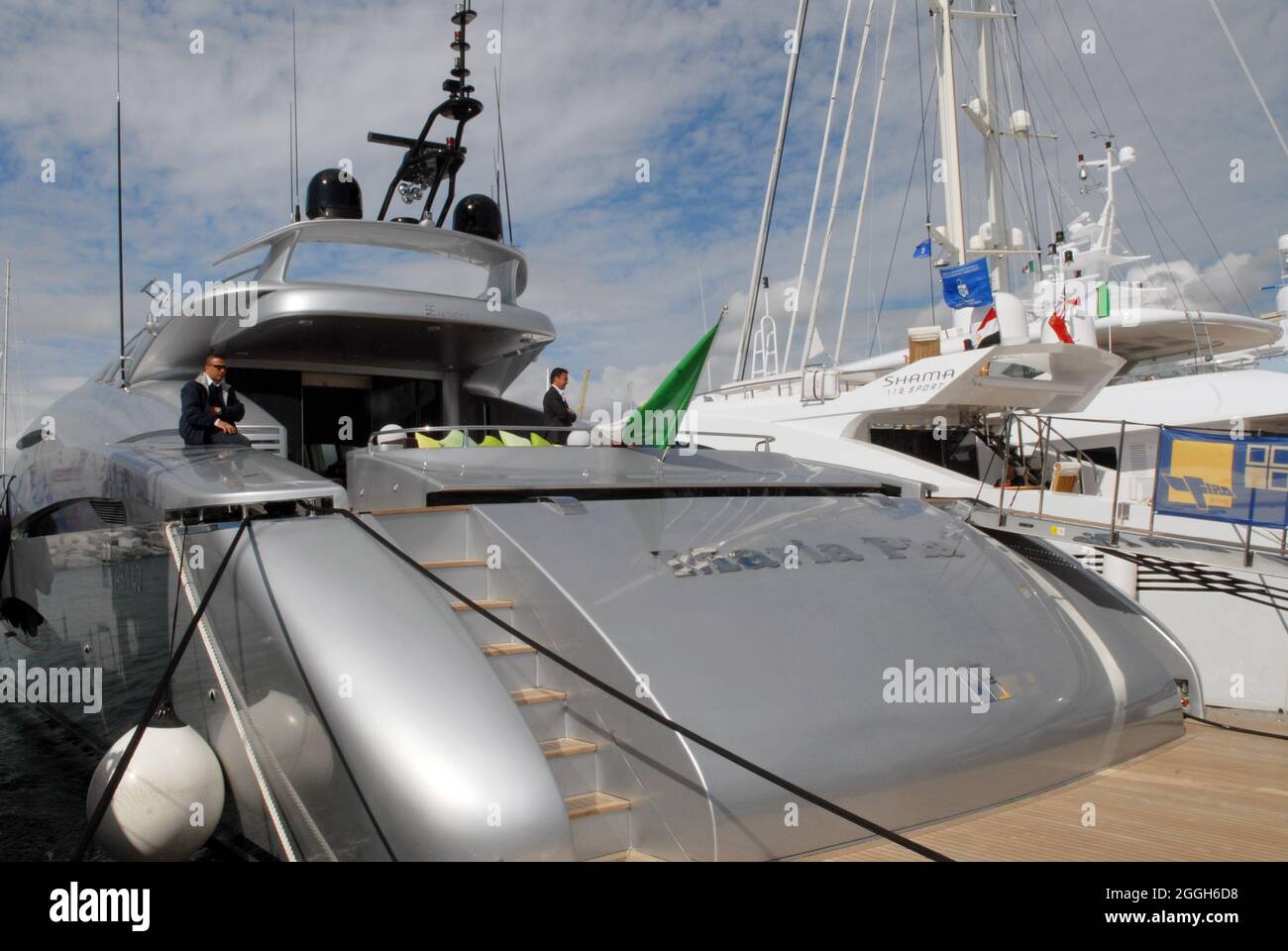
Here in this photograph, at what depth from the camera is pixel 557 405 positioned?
7.13 meters

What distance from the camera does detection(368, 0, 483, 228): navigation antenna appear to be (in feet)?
26.7

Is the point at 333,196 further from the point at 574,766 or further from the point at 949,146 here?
the point at 949,146

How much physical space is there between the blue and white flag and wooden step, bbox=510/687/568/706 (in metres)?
11.5

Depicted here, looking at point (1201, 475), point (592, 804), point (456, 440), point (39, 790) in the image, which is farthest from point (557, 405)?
point (39, 790)

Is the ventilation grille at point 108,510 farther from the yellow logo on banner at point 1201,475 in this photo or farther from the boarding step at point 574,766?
the yellow logo on banner at point 1201,475

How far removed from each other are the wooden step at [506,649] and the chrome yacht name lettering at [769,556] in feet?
2.57

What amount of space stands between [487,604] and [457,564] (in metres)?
0.26

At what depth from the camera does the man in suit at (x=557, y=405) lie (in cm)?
714

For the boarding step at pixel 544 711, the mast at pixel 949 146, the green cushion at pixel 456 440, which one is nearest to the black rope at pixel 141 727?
the boarding step at pixel 544 711

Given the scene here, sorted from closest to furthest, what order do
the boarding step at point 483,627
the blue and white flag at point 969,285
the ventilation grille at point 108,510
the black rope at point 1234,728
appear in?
1. the boarding step at point 483,627
2. the black rope at point 1234,728
3. the ventilation grille at point 108,510
4. the blue and white flag at point 969,285

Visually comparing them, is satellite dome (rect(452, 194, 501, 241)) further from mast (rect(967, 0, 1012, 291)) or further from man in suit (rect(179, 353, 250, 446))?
mast (rect(967, 0, 1012, 291))

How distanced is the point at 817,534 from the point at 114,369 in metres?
5.62

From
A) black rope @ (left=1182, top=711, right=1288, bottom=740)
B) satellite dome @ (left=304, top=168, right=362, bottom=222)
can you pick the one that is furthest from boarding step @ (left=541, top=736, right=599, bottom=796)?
satellite dome @ (left=304, top=168, right=362, bottom=222)
